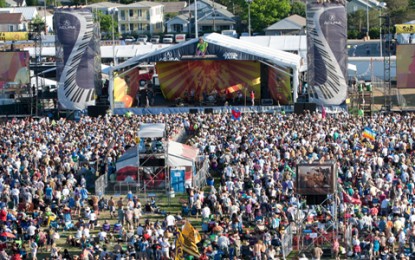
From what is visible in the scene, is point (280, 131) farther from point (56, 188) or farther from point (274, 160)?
point (56, 188)

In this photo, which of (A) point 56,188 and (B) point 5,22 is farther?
(B) point 5,22

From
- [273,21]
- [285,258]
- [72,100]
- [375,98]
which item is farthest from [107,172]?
[273,21]

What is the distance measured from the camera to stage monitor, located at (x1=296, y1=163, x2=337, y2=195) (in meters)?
28.1

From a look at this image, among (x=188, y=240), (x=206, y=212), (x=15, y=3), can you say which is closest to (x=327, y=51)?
(x=206, y=212)

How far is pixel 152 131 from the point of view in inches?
1406

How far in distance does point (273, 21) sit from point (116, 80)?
44.7m

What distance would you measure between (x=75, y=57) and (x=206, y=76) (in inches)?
256

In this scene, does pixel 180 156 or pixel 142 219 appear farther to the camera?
pixel 180 156

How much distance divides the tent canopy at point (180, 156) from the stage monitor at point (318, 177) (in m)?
6.77

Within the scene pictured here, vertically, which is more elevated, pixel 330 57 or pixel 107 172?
pixel 330 57

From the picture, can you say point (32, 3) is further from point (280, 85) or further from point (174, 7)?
point (280, 85)

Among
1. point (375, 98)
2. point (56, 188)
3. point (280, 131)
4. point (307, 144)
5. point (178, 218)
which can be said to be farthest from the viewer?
point (375, 98)

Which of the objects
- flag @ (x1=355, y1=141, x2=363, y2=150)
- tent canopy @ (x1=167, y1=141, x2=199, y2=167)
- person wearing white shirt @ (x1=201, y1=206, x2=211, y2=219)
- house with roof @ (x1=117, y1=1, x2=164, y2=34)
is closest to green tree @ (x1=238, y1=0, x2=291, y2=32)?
house with roof @ (x1=117, y1=1, x2=164, y2=34)

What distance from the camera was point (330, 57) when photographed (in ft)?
156
